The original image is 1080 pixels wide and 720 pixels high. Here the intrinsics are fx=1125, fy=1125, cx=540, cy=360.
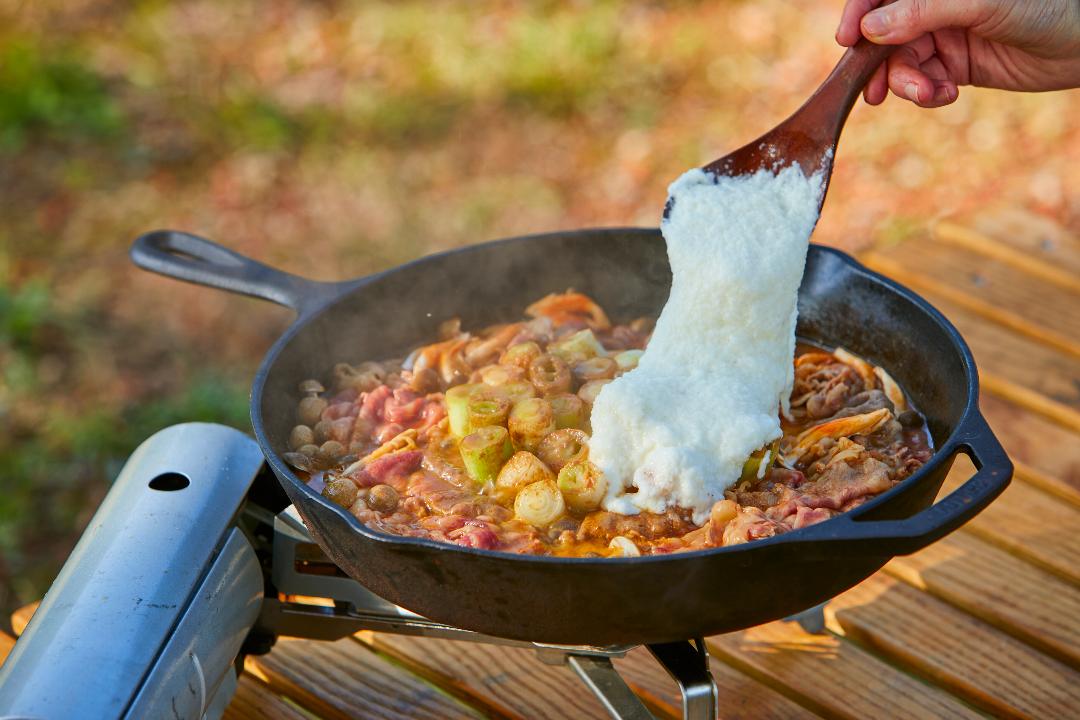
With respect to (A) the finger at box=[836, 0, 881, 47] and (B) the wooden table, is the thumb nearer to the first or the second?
(A) the finger at box=[836, 0, 881, 47]

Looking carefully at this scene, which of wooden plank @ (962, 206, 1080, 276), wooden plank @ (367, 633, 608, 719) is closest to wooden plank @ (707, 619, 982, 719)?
wooden plank @ (367, 633, 608, 719)

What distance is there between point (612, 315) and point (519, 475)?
87cm

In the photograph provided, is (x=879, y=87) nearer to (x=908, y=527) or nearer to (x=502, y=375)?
(x=502, y=375)

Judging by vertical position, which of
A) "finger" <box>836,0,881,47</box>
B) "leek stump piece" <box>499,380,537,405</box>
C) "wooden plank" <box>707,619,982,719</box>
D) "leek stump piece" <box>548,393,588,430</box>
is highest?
"finger" <box>836,0,881,47</box>

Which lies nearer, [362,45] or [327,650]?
[327,650]

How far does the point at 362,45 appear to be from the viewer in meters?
6.73

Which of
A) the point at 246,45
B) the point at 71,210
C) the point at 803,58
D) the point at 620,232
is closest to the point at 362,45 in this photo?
the point at 246,45

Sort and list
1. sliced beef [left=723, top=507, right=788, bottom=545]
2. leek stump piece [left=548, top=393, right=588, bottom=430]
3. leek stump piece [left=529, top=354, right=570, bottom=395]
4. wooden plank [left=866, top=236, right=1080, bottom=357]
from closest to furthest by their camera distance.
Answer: sliced beef [left=723, top=507, right=788, bottom=545]
leek stump piece [left=548, top=393, right=588, bottom=430]
leek stump piece [left=529, top=354, right=570, bottom=395]
wooden plank [left=866, top=236, right=1080, bottom=357]

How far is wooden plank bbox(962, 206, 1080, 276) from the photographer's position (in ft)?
12.3

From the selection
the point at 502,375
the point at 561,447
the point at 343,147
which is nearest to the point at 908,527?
the point at 561,447

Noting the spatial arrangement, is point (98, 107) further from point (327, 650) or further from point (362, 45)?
point (327, 650)

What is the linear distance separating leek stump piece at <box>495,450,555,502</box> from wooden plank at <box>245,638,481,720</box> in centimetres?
63

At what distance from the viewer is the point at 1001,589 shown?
2.66 meters

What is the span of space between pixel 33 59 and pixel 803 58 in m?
4.39
